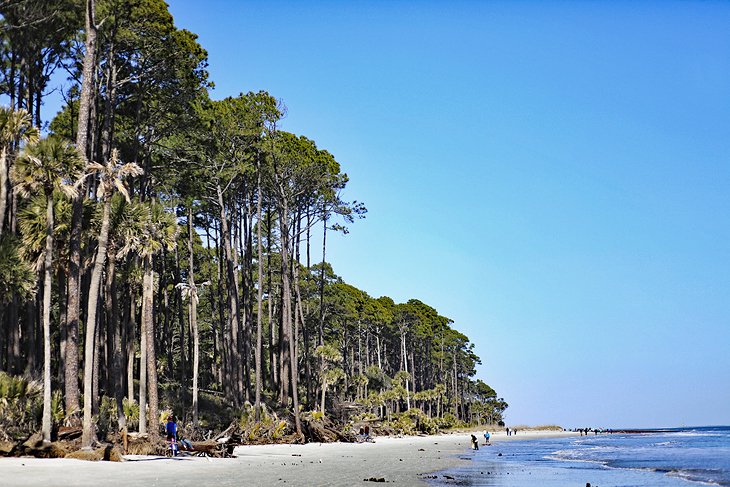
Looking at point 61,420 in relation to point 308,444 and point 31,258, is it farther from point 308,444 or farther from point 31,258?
point 308,444

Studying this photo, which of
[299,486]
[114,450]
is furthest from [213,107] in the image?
[299,486]

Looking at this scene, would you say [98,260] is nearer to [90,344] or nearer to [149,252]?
[90,344]

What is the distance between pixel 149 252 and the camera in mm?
26516

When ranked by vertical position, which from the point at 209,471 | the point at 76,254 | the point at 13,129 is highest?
the point at 13,129

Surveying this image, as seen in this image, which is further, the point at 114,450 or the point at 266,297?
the point at 266,297

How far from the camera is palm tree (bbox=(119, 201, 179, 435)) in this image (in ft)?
86.6

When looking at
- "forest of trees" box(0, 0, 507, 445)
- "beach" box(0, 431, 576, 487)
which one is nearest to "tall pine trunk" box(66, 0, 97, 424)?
"forest of trees" box(0, 0, 507, 445)

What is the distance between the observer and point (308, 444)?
124 ft

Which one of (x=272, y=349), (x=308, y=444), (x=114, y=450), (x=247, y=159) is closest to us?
(x=114, y=450)

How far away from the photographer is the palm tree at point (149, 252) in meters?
26.4

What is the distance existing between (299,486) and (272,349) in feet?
134

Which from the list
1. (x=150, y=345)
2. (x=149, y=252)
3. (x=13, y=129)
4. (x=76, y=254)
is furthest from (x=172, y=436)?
(x=13, y=129)

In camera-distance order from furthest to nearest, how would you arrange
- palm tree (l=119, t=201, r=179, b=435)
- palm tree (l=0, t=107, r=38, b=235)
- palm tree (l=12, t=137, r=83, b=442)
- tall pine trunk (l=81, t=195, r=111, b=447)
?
1. palm tree (l=119, t=201, r=179, b=435)
2. palm tree (l=0, t=107, r=38, b=235)
3. palm tree (l=12, t=137, r=83, b=442)
4. tall pine trunk (l=81, t=195, r=111, b=447)

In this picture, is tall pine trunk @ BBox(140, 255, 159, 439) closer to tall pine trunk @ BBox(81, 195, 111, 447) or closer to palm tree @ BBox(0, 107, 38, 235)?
tall pine trunk @ BBox(81, 195, 111, 447)
